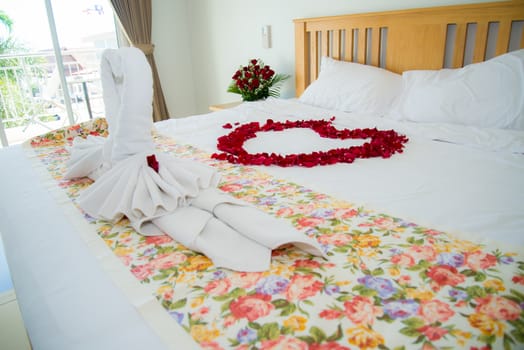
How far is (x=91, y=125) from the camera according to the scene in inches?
80.1

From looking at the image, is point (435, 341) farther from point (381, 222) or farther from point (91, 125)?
point (91, 125)

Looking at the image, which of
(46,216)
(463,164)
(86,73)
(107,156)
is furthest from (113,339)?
(86,73)

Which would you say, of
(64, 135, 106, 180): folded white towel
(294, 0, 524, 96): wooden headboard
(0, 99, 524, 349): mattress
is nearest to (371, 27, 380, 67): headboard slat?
(294, 0, 524, 96): wooden headboard

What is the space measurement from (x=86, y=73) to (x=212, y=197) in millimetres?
4484

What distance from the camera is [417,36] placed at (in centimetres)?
217

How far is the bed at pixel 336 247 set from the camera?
2.15 feet

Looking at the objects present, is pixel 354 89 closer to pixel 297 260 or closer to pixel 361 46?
pixel 361 46

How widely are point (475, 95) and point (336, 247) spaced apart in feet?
4.16

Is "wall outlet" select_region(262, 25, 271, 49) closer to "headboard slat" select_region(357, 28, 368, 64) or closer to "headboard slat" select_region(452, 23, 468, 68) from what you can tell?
"headboard slat" select_region(357, 28, 368, 64)

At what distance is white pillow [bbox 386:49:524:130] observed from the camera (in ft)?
5.32

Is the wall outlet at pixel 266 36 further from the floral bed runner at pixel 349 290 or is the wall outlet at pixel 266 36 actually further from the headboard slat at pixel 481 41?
the floral bed runner at pixel 349 290

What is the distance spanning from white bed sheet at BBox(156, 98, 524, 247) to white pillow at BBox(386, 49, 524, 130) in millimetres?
73

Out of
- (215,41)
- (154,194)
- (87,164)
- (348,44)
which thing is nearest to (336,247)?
(154,194)

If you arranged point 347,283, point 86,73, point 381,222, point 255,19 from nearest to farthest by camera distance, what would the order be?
1. point 347,283
2. point 381,222
3. point 255,19
4. point 86,73
